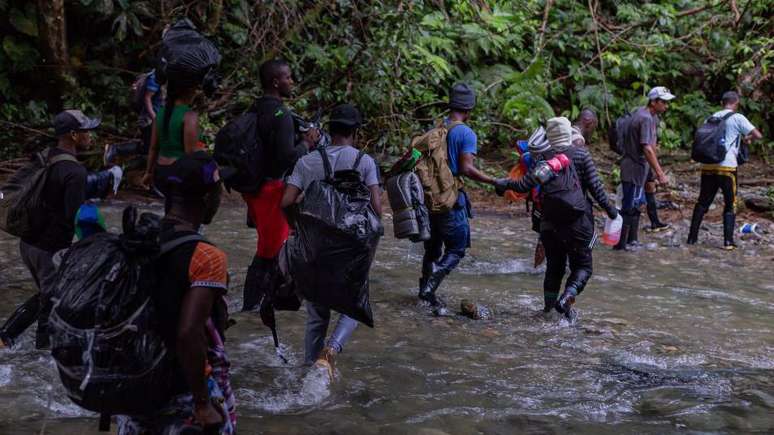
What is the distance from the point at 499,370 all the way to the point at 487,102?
10452 mm

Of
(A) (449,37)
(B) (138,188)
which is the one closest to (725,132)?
(A) (449,37)

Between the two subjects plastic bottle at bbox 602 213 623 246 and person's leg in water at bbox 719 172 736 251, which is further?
person's leg in water at bbox 719 172 736 251

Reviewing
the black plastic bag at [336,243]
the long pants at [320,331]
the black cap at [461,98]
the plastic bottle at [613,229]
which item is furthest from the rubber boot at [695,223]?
the black plastic bag at [336,243]

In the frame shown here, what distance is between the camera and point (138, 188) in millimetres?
13383

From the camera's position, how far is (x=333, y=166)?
17.0 feet

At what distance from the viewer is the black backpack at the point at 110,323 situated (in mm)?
2795

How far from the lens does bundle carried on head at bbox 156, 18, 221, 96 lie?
5309mm

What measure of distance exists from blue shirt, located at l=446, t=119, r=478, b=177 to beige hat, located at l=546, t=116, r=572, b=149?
2.10 ft

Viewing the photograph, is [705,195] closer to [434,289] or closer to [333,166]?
[434,289]

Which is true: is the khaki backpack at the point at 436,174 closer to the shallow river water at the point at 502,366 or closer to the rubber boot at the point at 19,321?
the shallow river water at the point at 502,366

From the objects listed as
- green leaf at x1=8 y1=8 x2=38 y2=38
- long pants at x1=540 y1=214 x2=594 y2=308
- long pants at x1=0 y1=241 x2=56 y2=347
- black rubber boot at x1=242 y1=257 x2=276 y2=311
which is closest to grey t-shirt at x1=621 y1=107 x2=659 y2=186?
→ long pants at x1=540 y1=214 x2=594 y2=308

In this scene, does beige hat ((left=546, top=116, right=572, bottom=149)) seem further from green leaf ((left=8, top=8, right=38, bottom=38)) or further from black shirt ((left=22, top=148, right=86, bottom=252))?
green leaf ((left=8, top=8, right=38, bottom=38))

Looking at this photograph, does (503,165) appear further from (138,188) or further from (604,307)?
(604,307)

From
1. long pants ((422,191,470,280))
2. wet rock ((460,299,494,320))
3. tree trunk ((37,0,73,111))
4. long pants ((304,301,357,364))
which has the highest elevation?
tree trunk ((37,0,73,111))
